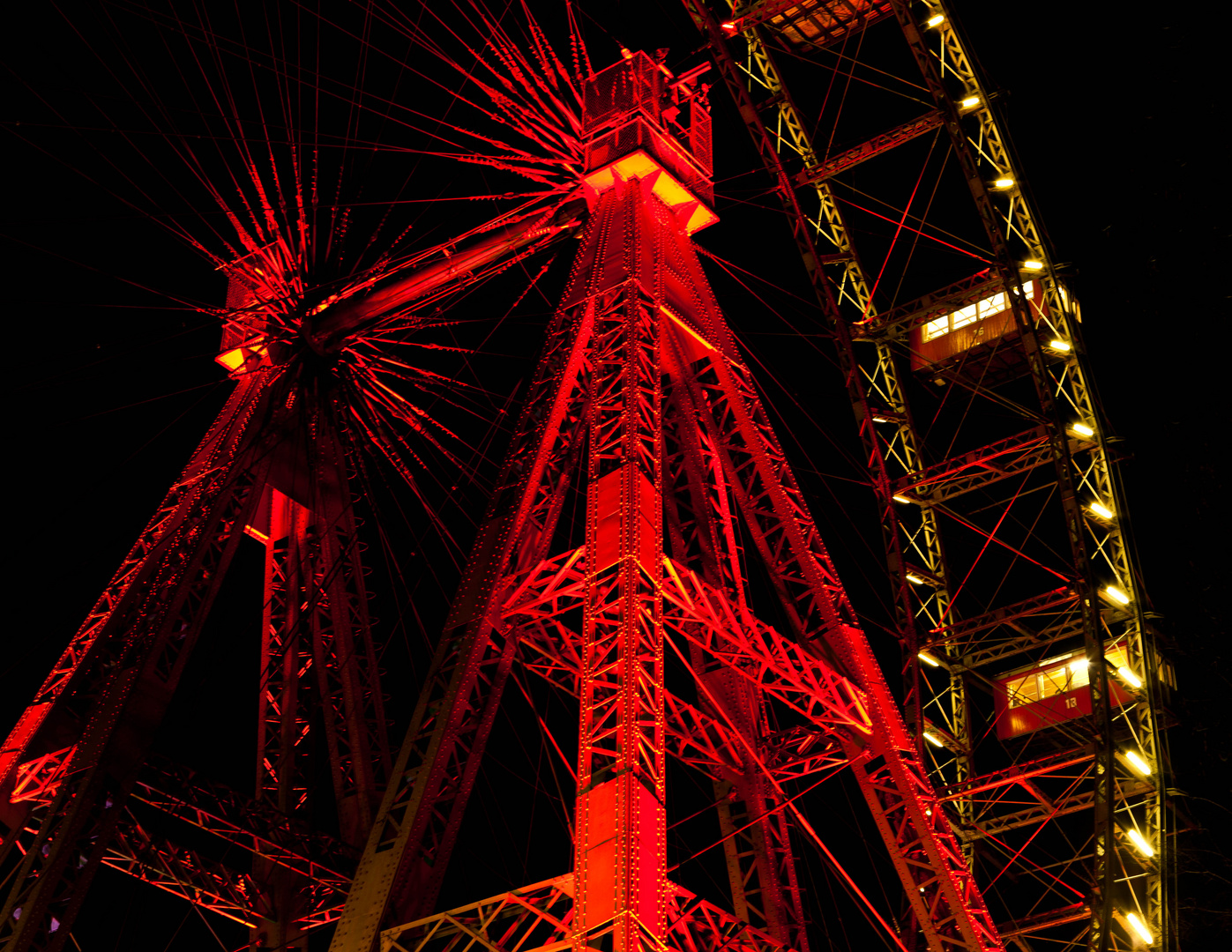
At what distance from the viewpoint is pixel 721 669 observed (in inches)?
560

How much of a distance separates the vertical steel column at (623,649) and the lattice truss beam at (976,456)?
5.75m

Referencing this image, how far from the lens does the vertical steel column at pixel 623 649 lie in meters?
9.42

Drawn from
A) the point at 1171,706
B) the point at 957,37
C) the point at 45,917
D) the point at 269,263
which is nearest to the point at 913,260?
the point at 957,37

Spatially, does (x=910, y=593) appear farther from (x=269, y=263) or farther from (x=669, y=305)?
(x=269, y=263)

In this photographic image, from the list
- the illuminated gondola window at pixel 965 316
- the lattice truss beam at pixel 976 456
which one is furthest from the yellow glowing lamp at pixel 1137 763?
the illuminated gondola window at pixel 965 316

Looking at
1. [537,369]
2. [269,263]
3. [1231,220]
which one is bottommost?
[537,369]

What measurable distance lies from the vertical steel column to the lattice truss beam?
575cm

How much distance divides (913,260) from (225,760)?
42.9 ft

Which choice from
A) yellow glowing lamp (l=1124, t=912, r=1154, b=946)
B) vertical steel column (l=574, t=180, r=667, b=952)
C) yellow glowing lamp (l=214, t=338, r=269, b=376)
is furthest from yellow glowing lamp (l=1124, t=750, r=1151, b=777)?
yellow glowing lamp (l=214, t=338, r=269, b=376)

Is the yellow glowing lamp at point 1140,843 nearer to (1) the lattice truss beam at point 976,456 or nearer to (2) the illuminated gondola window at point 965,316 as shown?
(1) the lattice truss beam at point 976,456

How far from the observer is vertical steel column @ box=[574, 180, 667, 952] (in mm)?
9422

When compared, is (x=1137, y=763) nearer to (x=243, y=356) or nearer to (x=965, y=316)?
(x=965, y=316)

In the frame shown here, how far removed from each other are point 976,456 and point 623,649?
11.6 m

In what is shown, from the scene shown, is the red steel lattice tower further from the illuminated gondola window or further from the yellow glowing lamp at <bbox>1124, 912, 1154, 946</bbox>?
the illuminated gondola window
